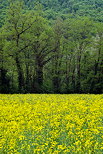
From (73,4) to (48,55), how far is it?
148ft

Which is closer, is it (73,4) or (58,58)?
(58,58)

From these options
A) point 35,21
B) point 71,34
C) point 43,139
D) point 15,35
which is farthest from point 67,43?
point 43,139

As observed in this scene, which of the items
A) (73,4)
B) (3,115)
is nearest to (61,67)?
(3,115)

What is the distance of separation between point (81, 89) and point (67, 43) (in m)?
10.3

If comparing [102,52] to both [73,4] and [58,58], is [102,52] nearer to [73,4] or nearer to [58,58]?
[58,58]

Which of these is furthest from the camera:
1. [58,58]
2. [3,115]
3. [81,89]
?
[58,58]

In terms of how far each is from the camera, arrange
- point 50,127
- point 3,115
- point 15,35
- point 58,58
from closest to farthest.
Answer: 1. point 50,127
2. point 3,115
3. point 15,35
4. point 58,58

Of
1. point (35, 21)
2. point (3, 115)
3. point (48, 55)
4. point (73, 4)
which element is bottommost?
point (3, 115)

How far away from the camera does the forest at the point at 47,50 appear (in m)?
38.0

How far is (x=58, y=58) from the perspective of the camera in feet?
152

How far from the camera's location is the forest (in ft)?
125

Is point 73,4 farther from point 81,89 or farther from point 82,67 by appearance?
point 81,89

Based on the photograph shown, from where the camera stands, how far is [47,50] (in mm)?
44844

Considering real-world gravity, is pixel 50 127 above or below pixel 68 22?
below
